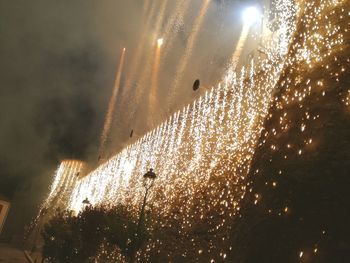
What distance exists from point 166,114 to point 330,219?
7.78m

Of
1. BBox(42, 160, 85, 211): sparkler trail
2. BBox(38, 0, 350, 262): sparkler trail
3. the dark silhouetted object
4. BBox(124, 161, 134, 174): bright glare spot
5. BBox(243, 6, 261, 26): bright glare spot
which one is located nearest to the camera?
BBox(38, 0, 350, 262): sparkler trail

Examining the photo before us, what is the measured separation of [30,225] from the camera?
3334 centimetres

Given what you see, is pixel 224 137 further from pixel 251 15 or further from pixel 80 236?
pixel 80 236

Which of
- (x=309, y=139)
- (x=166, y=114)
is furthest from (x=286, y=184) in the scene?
(x=166, y=114)

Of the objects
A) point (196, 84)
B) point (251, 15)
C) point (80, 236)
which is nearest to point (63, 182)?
point (80, 236)

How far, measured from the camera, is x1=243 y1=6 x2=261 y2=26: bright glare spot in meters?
7.25

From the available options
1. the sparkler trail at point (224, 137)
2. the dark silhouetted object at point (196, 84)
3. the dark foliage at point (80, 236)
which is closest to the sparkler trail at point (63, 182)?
the dark foliage at point (80, 236)

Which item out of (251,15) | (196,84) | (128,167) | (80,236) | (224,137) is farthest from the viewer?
(128,167)

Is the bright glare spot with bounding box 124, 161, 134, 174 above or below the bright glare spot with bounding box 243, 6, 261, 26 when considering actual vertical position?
below

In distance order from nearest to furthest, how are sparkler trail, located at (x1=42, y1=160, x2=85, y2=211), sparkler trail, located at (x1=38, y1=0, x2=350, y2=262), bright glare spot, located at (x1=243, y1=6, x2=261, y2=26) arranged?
sparkler trail, located at (x1=38, y1=0, x2=350, y2=262) < bright glare spot, located at (x1=243, y1=6, x2=261, y2=26) < sparkler trail, located at (x1=42, y1=160, x2=85, y2=211)

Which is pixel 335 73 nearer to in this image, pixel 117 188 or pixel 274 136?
pixel 274 136

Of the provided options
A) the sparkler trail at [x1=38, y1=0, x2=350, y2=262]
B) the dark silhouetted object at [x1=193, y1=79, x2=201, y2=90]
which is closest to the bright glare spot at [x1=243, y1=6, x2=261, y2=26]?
the sparkler trail at [x1=38, y1=0, x2=350, y2=262]

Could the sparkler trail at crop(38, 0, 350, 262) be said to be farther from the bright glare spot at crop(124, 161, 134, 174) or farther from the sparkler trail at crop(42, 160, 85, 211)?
the sparkler trail at crop(42, 160, 85, 211)

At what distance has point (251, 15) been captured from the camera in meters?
7.46
